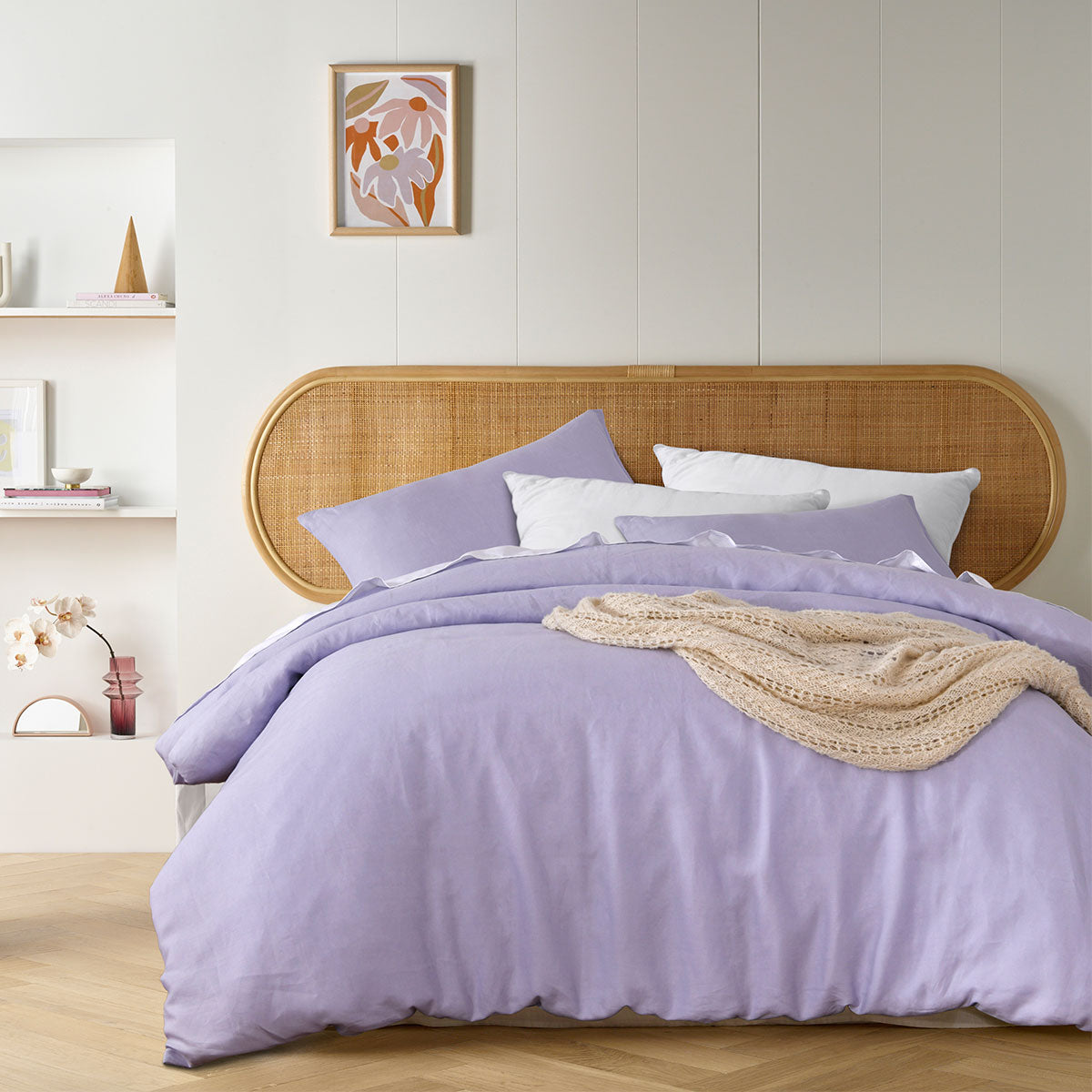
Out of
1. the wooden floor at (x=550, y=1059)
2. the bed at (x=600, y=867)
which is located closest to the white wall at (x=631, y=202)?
the wooden floor at (x=550, y=1059)

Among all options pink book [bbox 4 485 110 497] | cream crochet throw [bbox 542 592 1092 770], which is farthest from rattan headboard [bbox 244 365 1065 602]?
cream crochet throw [bbox 542 592 1092 770]

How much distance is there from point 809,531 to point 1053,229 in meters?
1.37

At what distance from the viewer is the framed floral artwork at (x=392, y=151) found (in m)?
3.35

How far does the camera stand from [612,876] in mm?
1594

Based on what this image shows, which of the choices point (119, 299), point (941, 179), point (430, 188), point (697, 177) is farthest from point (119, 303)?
point (941, 179)

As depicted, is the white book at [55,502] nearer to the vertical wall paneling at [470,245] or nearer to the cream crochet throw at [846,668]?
the vertical wall paneling at [470,245]

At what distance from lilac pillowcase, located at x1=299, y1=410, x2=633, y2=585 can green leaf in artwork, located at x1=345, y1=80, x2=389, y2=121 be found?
1032 mm

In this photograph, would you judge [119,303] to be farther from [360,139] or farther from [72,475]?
[360,139]

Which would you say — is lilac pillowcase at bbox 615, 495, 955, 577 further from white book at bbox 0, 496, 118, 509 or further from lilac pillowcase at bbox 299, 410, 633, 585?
white book at bbox 0, 496, 118, 509

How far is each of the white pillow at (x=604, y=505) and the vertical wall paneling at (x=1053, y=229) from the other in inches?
34.1

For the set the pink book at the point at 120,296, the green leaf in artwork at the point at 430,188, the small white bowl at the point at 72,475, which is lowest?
the small white bowl at the point at 72,475

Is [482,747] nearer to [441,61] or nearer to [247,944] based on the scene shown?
[247,944]

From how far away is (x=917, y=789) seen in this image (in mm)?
1626

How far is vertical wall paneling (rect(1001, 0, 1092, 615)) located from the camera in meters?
3.38
